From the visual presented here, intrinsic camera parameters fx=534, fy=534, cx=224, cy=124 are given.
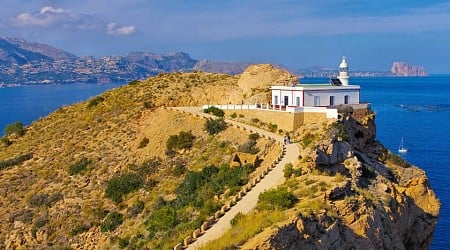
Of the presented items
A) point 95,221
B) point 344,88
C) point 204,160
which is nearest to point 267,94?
point 344,88

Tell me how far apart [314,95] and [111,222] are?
1786 cm

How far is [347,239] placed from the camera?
2336 cm

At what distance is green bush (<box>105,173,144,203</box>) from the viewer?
120ft

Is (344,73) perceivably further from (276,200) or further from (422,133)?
(422,133)

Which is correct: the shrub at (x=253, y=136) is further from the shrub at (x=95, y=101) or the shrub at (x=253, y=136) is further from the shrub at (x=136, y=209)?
the shrub at (x=95, y=101)

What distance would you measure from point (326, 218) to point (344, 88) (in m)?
21.5

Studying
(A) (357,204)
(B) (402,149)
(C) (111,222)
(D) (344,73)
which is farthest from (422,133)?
(A) (357,204)

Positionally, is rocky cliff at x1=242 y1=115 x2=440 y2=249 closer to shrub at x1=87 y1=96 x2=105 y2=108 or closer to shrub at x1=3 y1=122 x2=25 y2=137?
shrub at x1=87 y1=96 x2=105 y2=108

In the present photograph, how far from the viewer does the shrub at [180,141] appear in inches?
1577

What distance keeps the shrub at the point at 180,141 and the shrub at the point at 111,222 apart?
792 cm

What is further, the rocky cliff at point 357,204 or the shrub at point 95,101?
the shrub at point 95,101

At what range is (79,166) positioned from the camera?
136ft

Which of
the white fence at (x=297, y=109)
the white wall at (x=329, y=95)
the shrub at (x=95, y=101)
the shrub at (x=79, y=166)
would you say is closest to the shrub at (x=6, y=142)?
the shrub at (x=95, y=101)

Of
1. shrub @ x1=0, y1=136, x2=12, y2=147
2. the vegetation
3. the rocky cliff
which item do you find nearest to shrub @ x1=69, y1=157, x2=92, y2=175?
shrub @ x1=0, y1=136, x2=12, y2=147
